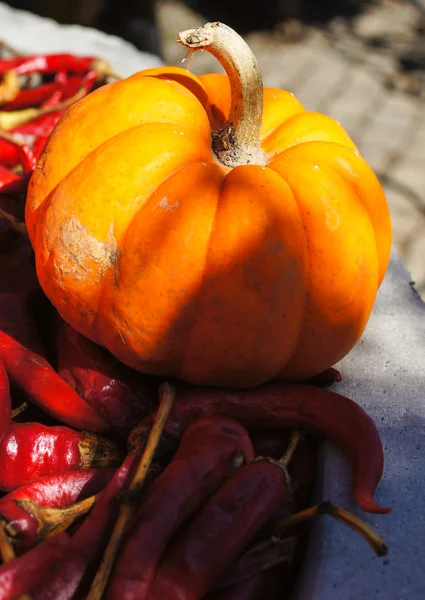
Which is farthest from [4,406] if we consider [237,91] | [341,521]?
[237,91]

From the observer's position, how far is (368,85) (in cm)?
473

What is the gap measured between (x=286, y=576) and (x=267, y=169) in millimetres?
843

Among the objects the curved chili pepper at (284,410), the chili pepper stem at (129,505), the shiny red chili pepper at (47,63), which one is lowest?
the curved chili pepper at (284,410)

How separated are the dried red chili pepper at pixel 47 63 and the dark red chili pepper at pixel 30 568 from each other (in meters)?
2.19

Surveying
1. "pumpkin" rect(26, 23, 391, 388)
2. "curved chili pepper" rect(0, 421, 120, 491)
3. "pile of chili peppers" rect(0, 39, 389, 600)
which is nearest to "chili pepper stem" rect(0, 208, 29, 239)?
"pile of chili peppers" rect(0, 39, 389, 600)

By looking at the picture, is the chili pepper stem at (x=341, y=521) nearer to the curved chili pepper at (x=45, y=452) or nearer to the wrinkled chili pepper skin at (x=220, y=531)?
the wrinkled chili pepper skin at (x=220, y=531)

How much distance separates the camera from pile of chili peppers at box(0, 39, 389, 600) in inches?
45.5

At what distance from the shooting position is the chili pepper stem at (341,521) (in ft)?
3.73

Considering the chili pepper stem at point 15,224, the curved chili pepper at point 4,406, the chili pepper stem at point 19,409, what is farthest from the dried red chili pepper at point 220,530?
the chili pepper stem at point 15,224

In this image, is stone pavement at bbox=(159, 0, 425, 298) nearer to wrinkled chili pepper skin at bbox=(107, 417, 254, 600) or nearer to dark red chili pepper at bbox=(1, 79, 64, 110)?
dark red chili pepper at bbox=(1, 79, 64, 110)

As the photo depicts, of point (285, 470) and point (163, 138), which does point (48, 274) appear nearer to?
point (163, 138)

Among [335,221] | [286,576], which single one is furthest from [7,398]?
[335,221]

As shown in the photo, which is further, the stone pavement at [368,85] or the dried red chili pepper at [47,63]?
the stone pavement at [368,85]

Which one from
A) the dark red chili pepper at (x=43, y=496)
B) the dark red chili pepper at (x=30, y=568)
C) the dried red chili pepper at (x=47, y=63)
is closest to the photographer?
the dark red chili pepper at (x=30, y=568)
